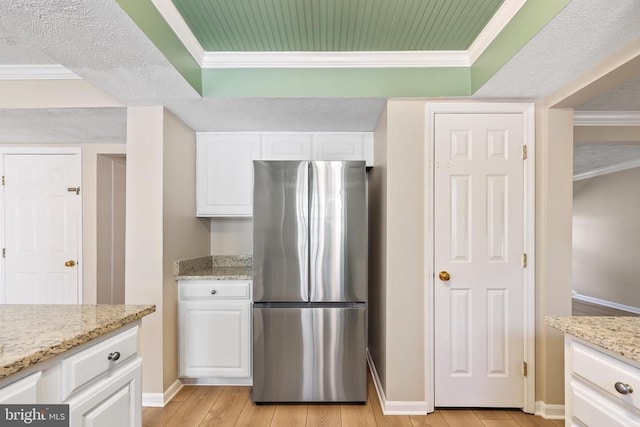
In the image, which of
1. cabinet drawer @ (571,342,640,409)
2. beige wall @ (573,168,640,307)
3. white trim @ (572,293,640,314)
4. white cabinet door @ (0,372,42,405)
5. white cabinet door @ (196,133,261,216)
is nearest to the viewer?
white cabinet door @ (0,372,42,405)

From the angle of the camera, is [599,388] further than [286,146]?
No

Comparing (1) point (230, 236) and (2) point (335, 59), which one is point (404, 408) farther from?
(2) point (335, 59)

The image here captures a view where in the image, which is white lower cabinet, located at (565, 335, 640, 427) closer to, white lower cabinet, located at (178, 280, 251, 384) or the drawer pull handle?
the drawer pull handle

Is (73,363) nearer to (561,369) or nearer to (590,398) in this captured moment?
(590,398)

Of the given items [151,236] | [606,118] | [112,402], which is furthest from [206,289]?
[606,118]

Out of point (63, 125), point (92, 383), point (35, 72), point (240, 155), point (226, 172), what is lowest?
point (92, 383)

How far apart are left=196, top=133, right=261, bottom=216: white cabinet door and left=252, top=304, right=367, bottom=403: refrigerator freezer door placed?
3.76 feet

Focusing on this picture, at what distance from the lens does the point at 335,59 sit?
7.28 feet

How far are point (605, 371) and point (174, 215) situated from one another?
8.35 ft

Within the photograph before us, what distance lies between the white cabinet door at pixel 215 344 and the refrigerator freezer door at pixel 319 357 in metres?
0.28

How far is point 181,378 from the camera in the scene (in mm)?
2562

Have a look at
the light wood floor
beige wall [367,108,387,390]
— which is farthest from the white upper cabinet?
the light wood floor

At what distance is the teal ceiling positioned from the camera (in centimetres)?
172

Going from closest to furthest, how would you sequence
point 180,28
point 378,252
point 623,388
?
point 623,388 → point 180,28 → point 378,252
